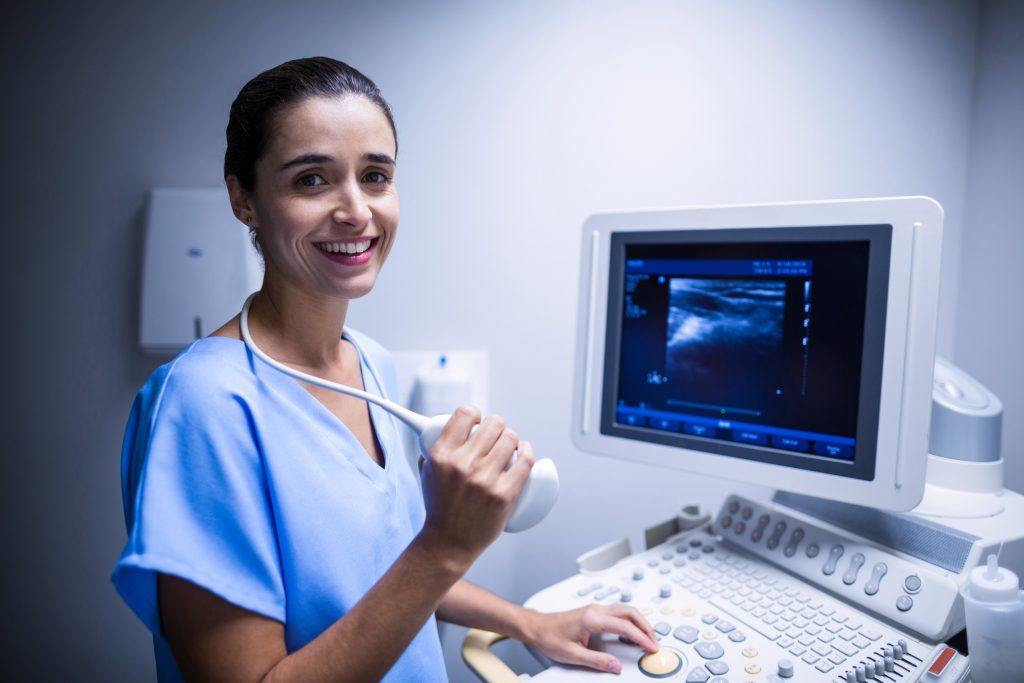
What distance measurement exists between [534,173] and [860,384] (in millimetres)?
742

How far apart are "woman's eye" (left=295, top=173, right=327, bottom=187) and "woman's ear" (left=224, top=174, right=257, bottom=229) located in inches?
3.0

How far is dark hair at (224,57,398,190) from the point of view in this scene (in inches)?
26.9

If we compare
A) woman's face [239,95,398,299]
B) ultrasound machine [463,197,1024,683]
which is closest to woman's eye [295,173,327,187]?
woman's face [239,95,398,299]

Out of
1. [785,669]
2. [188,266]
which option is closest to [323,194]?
[188,266]

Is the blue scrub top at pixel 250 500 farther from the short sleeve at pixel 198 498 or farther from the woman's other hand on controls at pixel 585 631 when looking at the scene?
the woman's other hand on controls at pixel 585 631

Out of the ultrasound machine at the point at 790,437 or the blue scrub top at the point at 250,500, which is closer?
the blue scrub top at the point at 250,500

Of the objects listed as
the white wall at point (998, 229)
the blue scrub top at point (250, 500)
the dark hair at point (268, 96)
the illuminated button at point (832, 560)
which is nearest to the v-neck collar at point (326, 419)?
the blue scrub top at point (250, 500)

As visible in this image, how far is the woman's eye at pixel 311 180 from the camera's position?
700 mm

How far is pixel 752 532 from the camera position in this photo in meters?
0.89

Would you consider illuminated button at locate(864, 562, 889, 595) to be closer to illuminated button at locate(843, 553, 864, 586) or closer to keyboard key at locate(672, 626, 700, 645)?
illuminated button at locate(843, 553, 864, 586)

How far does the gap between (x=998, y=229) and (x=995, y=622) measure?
98 cm

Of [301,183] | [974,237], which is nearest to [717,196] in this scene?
[974,237]

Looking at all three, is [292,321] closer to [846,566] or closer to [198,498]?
[198,498]

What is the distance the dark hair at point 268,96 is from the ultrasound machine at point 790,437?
421mm
